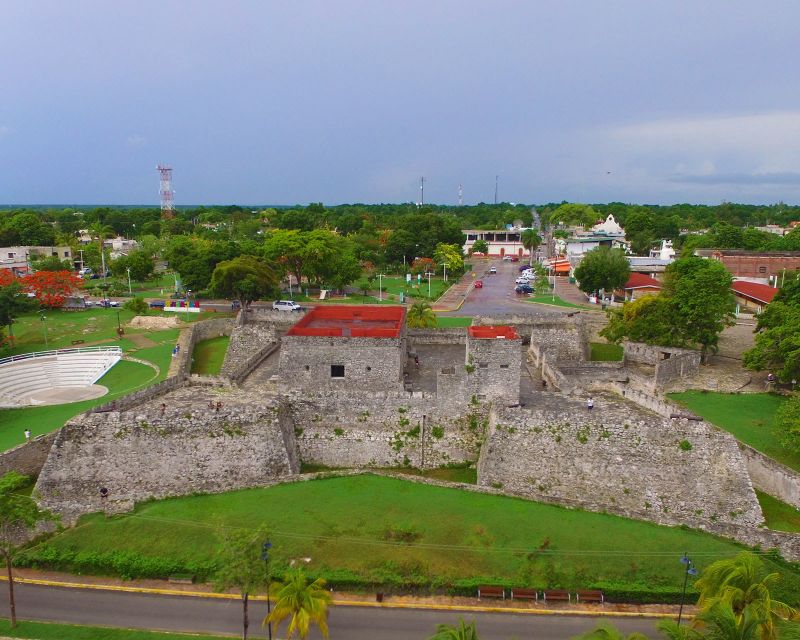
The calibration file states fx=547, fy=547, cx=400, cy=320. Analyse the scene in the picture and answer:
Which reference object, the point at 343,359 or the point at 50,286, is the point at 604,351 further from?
the point at 50,286

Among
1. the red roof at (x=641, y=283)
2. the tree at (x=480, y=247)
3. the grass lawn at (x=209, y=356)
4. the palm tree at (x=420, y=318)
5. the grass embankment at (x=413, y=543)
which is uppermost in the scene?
the tree at (x=480, y=247)

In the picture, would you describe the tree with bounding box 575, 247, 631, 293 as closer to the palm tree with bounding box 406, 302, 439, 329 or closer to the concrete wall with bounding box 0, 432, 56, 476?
the palm tree with bounding box 406, 302, 439, 329

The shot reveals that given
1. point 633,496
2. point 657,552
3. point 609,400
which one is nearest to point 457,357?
point 609,400

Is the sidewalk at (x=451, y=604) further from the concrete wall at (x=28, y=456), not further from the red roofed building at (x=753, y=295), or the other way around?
the red roofed building at (x=753, y=295)

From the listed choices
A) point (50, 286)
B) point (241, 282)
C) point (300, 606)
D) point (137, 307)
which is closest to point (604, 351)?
point (241, 282)

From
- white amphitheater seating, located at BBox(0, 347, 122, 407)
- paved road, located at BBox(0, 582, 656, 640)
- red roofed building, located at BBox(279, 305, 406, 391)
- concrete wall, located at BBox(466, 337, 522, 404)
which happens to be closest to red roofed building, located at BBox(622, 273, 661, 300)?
concrete wall, located at BBox(466, 337, 522, 404)

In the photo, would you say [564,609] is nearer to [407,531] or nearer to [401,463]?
[407,531]

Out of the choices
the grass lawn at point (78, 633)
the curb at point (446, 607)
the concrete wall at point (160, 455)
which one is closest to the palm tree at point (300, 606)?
the curb at point (446, 607)
